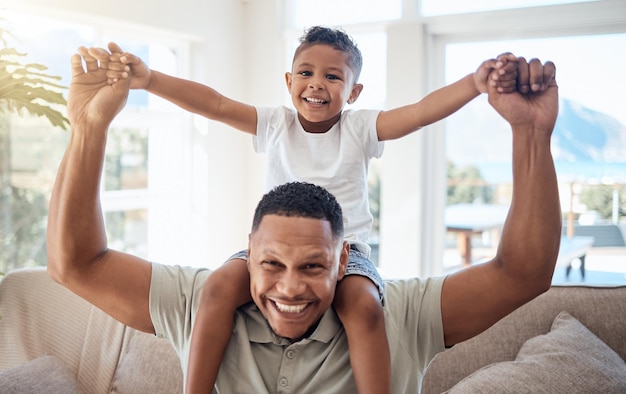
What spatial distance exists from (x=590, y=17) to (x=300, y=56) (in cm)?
273

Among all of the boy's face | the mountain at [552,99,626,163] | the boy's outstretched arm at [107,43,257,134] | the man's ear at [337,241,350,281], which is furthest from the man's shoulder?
the mountain at [552,99,626,163]

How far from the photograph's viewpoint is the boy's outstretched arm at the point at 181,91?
1.44m

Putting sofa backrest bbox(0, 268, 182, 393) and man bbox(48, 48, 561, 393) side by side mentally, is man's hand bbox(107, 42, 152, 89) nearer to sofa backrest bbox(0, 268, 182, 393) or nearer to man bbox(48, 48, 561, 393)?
man bbox(48, 48, 561, 393)

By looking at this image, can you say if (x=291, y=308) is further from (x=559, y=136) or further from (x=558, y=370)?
(x=559, y=136)

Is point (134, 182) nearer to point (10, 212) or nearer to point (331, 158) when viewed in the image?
point (10, 212)

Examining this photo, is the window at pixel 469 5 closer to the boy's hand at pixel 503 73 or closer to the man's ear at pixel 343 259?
the boy's hand at pixel 503 73

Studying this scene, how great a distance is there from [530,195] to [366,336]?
45 cm

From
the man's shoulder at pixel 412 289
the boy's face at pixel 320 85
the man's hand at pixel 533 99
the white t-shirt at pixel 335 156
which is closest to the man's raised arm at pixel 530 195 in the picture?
the man's hand at pixel 533 99

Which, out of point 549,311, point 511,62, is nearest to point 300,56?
point 511,62

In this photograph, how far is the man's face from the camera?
4.46 feet

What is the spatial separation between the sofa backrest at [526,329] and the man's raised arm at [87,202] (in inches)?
52.7

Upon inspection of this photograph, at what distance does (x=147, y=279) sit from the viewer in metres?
1.49

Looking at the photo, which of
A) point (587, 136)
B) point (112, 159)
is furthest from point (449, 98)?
point (112, 159)

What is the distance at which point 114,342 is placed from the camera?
259 centimetres
